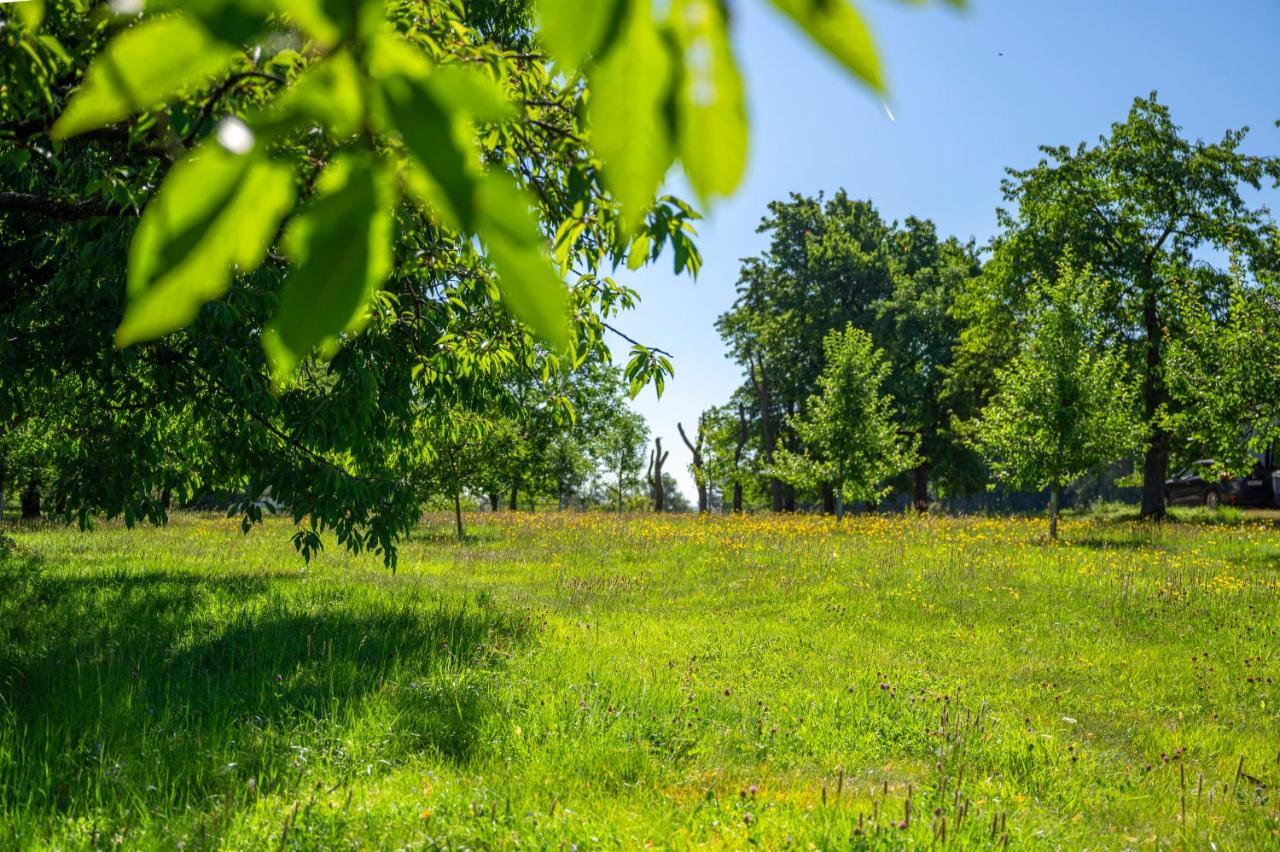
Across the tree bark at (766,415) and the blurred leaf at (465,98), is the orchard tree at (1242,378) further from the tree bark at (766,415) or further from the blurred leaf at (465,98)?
the tree bark at (766,415)

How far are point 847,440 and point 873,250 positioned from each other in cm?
1373

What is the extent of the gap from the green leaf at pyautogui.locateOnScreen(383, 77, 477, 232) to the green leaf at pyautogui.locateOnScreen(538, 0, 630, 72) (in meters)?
0.08

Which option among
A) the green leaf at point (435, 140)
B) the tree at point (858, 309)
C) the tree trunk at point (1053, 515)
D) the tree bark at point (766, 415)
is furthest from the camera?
the tree bark at point (766, 415)

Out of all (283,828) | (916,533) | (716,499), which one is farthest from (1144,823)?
(716,499)

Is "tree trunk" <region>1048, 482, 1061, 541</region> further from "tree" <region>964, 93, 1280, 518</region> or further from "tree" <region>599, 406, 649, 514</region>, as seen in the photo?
"tree" <region>599, 406, 649, 514</region>

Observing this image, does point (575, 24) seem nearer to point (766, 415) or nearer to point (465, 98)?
point (465, 98)

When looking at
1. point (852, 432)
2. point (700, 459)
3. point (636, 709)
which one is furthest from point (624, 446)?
point (636, 709)

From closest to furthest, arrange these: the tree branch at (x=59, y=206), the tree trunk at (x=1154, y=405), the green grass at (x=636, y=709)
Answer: the green grass at (x=636, y=709)
the tree branch at (x=59, y=206)
the tree trunk at (x=1154, y=405)

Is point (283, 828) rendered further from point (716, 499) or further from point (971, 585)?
point (716, 499)

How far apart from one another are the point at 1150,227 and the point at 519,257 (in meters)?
26.2

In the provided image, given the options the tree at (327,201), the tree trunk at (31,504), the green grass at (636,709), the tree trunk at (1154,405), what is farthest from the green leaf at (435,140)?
the tree trunk at (31,504)

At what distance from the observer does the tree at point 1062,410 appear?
16.2 meters

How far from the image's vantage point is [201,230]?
498 mm

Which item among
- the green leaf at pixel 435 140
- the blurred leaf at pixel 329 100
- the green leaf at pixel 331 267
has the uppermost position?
the blurred leaf at pixel 329 100
